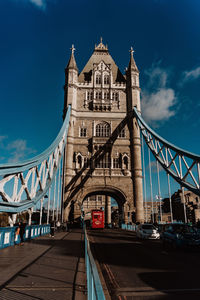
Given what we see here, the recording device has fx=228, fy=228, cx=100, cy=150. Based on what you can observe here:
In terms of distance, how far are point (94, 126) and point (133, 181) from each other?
10788mm

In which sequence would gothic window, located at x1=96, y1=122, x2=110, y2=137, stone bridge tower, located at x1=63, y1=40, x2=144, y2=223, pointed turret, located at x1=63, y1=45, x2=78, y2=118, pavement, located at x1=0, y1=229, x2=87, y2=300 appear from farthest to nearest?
pointed turret, located at x1=63, y1=45, x2=78, y2=118 → gothic window, located at x1=96, y1=122, x2=110, y2=137 → stone bridge tower, located at x1=63, y1=40, x2=144, y2=223 → pavement, located at x1=0, y1=229, x2=87, y2=300

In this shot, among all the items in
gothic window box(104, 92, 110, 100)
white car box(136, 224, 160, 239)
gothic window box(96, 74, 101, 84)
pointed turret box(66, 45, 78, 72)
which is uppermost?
pointed turret box(66, 45, 78, 72)

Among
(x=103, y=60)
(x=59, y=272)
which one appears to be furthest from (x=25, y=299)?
(x=103, y=60)

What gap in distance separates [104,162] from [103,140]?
346 centimetres

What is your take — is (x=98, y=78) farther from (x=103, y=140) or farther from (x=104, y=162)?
(x=104, y=162)

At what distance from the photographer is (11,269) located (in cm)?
700

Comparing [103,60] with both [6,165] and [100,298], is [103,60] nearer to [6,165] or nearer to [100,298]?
[6,165]

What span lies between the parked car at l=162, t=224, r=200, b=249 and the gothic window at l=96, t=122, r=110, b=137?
24914 mm

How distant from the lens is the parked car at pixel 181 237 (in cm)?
1153

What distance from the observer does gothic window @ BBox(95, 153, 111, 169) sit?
1387 inches

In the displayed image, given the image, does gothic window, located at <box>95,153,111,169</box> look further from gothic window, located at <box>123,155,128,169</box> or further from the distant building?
the distant building

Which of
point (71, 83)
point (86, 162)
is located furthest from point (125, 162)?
point (71, 83)

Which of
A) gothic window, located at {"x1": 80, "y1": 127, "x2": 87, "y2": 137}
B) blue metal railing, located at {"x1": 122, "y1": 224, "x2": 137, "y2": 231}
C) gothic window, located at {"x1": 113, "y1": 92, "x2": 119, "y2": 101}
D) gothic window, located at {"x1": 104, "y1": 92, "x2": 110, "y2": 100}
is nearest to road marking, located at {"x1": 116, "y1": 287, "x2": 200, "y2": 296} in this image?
blue metal railing, located at {"x1": 122, "y1": 224, "x2": 137, "y2": 231}

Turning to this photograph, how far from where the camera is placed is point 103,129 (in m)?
37.4
